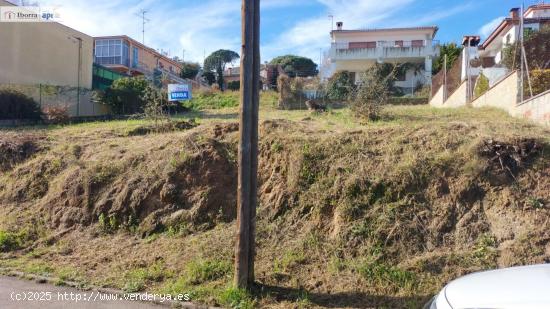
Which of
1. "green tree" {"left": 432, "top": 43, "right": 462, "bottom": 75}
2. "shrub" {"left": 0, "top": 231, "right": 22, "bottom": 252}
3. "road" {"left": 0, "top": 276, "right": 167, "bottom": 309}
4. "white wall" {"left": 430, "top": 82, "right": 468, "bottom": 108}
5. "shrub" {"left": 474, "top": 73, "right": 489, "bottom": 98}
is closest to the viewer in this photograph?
"road" {"left": 0, "top": 276, "right": 167, "bottom": 309}

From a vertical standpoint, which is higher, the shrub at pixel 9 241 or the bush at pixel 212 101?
the bush at pixel 212 101

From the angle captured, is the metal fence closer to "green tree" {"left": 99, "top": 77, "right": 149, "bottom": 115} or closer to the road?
"green tree" {"left": 99, "top": 77, "right": 149, "bottom": 115}

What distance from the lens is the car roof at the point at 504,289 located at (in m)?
2.65

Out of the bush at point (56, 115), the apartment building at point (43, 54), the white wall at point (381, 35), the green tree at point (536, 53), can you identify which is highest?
the white wall at point (381, 35)

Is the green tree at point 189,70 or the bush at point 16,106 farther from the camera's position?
the green tree at point 189,70

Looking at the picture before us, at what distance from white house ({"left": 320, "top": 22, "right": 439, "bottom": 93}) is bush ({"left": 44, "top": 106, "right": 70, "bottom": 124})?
67.1 ft

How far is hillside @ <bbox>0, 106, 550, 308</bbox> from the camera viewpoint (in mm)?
5590

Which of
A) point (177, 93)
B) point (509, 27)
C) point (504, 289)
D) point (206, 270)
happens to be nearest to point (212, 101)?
point (177, 93)

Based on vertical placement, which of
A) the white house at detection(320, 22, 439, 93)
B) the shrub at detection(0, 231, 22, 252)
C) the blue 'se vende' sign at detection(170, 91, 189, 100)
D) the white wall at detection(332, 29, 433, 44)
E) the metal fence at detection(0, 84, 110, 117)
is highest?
the white wall at detection(332, 29, 433, 44)

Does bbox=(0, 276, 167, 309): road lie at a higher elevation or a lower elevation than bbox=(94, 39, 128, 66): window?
lower

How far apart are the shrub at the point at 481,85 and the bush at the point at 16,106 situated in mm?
15922

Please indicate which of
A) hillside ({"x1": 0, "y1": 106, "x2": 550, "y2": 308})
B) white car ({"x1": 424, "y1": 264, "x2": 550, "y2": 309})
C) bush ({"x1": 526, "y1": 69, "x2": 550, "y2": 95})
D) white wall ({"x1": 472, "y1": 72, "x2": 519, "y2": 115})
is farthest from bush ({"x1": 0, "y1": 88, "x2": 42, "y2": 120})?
white car ({"x1": 424, "y1": 264, "x2": 550, "y2": 309})

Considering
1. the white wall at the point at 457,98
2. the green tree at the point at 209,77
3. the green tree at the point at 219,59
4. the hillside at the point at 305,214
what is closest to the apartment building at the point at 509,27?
the white wall at the point at 457,98

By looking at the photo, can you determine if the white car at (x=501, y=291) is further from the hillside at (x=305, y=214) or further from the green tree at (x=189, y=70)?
the green tree at (x=189, y=70)
